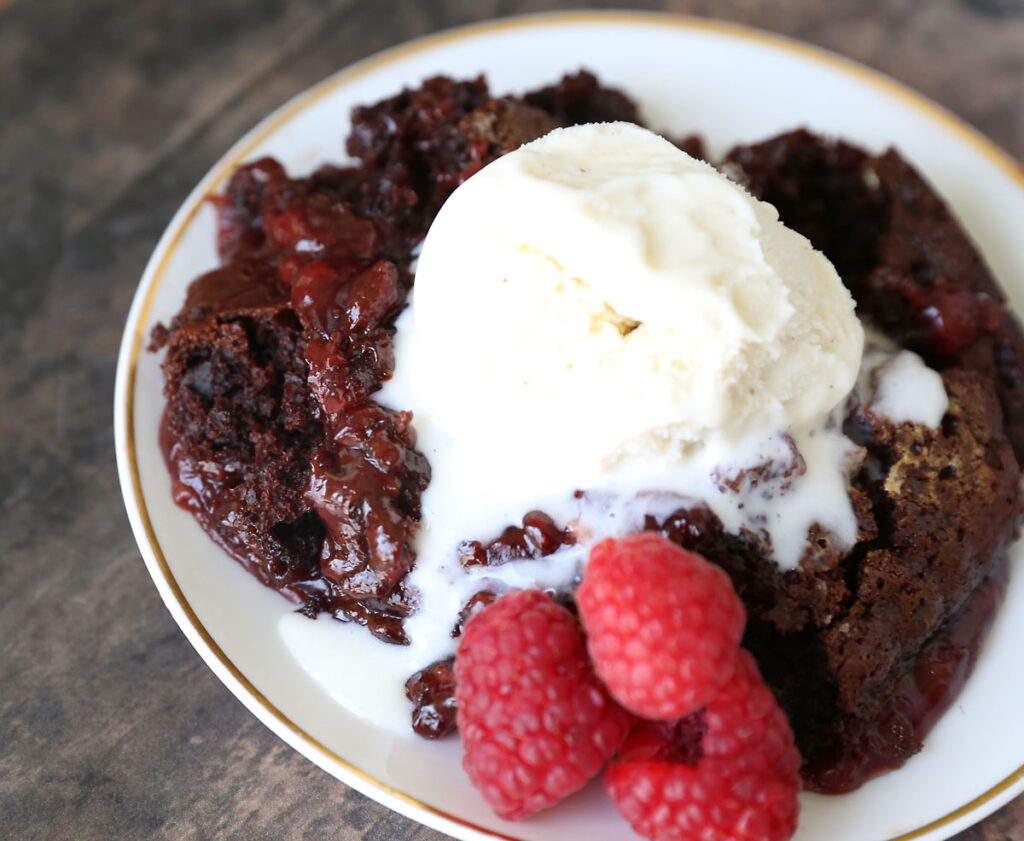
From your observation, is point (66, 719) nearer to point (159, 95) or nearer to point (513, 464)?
point (513, 464)

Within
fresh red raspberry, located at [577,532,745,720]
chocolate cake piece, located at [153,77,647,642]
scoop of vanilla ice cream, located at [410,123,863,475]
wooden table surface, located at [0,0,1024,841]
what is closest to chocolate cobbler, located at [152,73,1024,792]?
chocolate cake piece, located at [153,77,647,642]

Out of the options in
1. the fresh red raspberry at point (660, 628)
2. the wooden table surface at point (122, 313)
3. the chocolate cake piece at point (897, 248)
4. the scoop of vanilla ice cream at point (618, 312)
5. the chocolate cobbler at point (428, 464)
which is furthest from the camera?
the chocolate cake piece at point (897, 248)

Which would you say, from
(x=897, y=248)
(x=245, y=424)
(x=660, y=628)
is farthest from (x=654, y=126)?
(x=660, y=628)

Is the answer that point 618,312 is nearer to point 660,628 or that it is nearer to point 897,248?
point 660,628

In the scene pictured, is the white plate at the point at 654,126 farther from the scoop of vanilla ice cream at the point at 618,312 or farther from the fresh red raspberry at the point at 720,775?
the scoop of vanilla ice cream at the point at 618,312

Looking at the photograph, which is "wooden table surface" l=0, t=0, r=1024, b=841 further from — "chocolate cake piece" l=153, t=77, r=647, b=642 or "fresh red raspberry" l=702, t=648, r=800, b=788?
"fresh red raspberry" l=702, t=648, r=800, b=788

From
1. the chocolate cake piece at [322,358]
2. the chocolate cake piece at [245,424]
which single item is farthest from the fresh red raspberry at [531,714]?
the chocolate cake piece at [245,424]
